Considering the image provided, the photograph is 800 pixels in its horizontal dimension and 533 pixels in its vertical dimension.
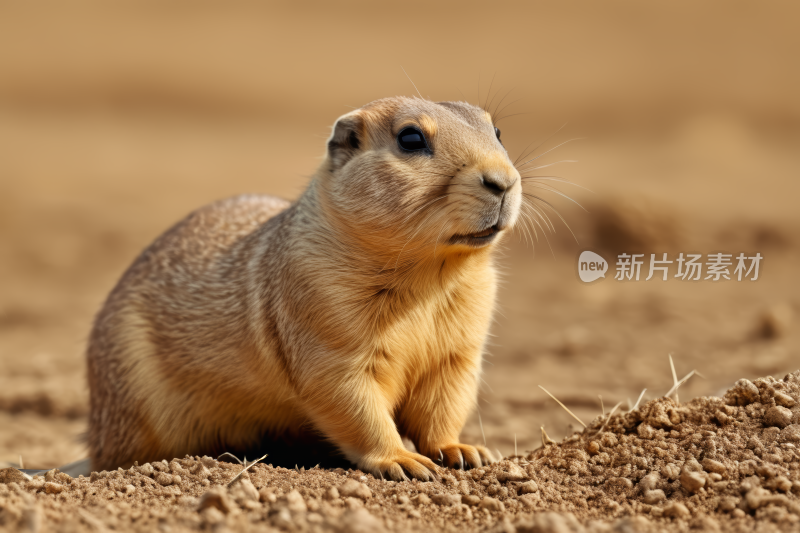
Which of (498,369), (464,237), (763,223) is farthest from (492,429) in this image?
(763,223)

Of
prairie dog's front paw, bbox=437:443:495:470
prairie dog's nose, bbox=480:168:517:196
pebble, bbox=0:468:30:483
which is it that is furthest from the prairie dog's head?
pebble, bbox=0:468:30:483

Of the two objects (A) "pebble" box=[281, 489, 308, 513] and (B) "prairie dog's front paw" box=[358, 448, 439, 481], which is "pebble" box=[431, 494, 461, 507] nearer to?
(B) "prairie dog's front paw" box=[358, 448, 439, 481]

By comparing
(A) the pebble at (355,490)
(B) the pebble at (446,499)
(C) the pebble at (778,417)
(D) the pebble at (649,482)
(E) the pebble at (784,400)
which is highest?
(E) the pebble at (784,400)

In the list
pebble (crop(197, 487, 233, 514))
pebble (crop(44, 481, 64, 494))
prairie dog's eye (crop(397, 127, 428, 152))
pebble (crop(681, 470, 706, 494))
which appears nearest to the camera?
pebble (crop(197, 487, 233, 514))

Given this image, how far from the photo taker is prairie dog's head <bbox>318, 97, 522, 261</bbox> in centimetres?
419

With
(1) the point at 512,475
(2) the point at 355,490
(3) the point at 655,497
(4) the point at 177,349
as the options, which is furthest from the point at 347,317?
(3) the point at 655,497

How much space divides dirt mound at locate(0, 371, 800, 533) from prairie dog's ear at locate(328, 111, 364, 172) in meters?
1.89

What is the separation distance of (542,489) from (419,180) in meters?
1.79

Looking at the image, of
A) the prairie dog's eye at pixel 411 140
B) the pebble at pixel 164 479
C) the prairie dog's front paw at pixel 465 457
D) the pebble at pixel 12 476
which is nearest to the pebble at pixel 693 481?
the prairie dog's front paw at pixel 465 457

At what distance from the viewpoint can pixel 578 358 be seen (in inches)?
355

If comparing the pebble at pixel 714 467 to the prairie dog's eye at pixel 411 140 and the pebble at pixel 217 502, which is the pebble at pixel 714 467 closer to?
the prairie dog's eye at pixel 411 140

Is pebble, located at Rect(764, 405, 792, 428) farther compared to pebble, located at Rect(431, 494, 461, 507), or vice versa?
pebble, located at Rect(764, 405, 792, 428)

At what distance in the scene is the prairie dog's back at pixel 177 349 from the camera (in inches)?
214

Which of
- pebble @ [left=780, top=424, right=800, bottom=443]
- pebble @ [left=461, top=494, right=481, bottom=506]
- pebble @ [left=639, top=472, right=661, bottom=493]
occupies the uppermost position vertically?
pebble @ [left=780, top=424, right=800, bottom=443]
